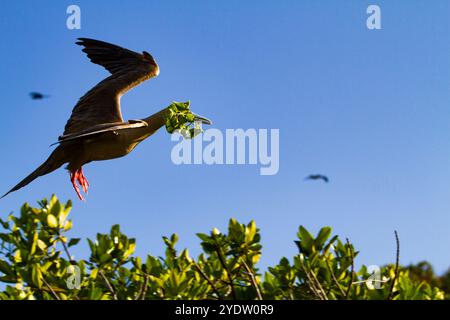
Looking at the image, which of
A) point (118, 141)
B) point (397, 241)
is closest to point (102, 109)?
point (118, 141)

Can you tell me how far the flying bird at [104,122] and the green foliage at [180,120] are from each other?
6.8 inches

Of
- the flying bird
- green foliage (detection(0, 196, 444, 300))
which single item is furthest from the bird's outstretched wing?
green foliage (detection(0, 196, 444, 300))

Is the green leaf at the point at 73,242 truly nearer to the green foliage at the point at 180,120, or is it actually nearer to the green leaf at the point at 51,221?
the green leaf at the point at 51,221

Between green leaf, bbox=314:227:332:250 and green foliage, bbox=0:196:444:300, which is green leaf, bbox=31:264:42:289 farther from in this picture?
green leaf, bbox=314:227:332:250

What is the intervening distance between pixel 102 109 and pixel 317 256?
2.99 m

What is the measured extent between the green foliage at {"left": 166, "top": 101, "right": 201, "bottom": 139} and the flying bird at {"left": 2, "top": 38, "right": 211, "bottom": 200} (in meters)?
0.17

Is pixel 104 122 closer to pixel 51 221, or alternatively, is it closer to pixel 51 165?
pixel 51 165

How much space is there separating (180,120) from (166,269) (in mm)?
3563

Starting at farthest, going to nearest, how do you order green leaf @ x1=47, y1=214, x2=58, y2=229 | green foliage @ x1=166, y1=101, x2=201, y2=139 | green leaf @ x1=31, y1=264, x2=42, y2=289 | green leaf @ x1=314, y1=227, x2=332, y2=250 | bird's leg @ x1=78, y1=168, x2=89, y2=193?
green leaf @ x1=47, y1=214, x2=58, y2=229
green leaf @ x1=314, y1=227, x2=332, y2=250
green leaf @ x1=31, y1=264, x2=42, y2=289
bird's leg @ x1=78, y1=168, x2=89, y2=193
green foliage @ x1=166, y1=101, x2=201, y2=139

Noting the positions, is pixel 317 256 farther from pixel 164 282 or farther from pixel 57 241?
pixel 57 241

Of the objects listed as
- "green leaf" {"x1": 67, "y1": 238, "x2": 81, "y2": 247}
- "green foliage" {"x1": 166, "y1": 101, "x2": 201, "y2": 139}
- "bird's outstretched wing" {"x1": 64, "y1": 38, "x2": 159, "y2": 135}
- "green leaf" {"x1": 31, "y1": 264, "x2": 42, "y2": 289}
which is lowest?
"green leaf" {"x1": 31, "y1": 264, "x2": 42, "y2": 289}

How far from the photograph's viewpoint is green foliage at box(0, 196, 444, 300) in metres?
6.92

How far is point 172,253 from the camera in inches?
295
